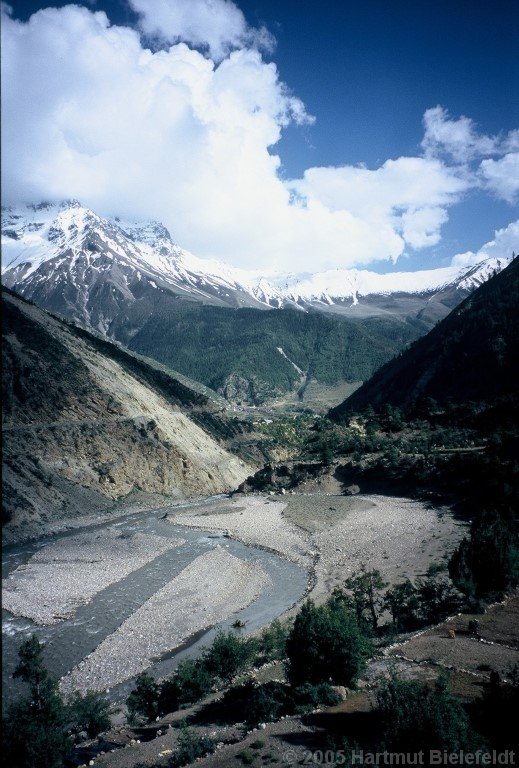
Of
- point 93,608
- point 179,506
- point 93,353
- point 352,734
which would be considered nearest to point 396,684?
point 352,734

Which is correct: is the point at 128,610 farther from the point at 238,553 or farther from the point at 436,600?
the point at 436,600

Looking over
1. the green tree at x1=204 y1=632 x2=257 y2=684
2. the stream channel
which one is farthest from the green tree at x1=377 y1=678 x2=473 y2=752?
the stream channel

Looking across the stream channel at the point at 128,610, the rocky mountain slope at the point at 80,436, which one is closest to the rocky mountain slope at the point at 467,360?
the rocky mountain slope at the point at 80,436

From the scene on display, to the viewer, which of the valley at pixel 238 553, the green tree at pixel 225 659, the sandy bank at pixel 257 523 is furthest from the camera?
the sandy bank at pixel 257 523

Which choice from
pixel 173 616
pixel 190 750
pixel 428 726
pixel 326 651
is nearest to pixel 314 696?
pixel 326 651

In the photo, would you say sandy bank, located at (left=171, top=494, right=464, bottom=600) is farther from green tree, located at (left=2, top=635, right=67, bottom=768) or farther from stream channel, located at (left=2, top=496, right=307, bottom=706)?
green tree, located at (left=2, top=635, right=67, bottom=768)

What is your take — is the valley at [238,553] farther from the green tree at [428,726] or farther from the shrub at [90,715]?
the green tree at [428,726]
